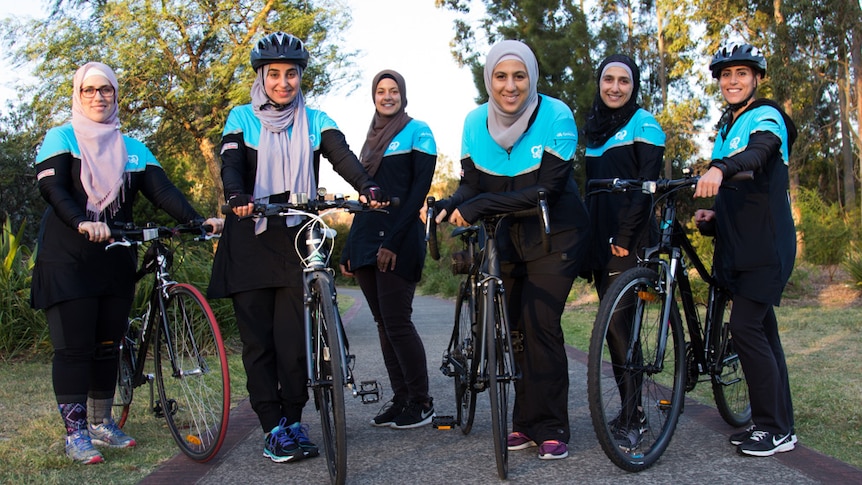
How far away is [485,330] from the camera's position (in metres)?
3.96

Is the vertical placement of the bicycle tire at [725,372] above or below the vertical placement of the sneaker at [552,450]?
above

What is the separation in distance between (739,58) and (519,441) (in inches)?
92.5

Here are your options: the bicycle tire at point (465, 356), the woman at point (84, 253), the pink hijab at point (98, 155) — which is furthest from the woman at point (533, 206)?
the pink hijab at point (98, 155)

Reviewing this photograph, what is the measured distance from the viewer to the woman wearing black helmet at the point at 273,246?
13.9 feet

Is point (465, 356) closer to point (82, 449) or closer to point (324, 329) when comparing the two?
point (324, 329)

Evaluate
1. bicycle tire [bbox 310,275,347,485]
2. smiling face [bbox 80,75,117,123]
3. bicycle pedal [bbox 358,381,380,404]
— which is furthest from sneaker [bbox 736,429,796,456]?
smiling face [bbox 80,75,117,123]

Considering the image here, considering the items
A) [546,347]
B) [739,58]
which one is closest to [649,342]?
[546,347]

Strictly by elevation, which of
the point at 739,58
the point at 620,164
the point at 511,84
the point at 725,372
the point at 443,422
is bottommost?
the point at 443,422

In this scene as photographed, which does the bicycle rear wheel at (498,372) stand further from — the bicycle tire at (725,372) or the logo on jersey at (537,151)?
the bicycle tire at (725,372)

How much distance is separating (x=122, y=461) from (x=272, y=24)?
20.2 meters

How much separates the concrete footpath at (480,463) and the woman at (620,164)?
533 mm

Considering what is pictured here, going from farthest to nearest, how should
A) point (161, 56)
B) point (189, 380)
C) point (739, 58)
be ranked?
point (161, 56) → point (189, 380) → point (739, 58)

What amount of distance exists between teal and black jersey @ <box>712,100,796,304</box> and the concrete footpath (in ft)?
2.83

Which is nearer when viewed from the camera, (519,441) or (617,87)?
(519,441)
